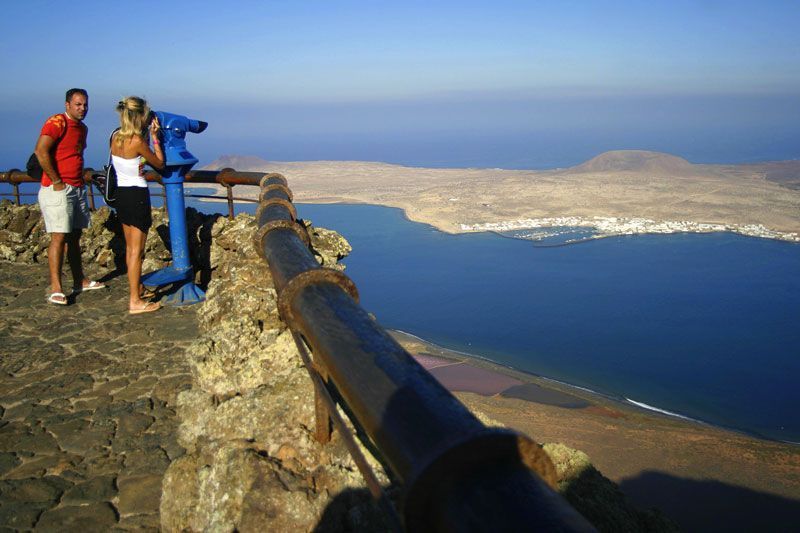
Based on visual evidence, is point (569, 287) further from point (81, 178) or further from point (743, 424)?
point (81, 178)

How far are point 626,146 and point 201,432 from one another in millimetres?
178659

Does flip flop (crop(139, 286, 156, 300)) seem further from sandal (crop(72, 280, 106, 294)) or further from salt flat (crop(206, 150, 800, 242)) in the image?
salt flat (crop(206, 150, 800, 242))

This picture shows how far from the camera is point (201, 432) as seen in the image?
3.13 meters

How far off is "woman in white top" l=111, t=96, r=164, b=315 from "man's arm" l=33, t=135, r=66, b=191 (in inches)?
26.7

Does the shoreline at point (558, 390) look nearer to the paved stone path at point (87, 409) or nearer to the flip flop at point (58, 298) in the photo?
the flip flop at point (58, 298)

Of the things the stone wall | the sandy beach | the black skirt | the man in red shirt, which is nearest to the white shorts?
the man in red shirt

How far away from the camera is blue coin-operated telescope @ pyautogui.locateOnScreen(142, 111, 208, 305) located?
5410 mm

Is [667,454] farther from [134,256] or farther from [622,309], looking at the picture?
[622,309]

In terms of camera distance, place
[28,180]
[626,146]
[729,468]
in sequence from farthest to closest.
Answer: [626,146] < [729,468] < [28,180]

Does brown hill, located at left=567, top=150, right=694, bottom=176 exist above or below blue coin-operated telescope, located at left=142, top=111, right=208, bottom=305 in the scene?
above

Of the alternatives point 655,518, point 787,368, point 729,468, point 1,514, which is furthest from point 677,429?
point 1,514

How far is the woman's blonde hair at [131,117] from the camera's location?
4812 mm

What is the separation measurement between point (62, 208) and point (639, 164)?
10273cm

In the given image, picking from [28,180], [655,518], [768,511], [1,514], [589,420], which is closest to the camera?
[1,514]
